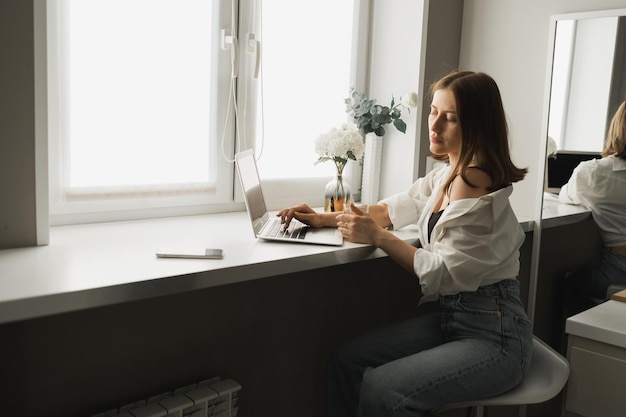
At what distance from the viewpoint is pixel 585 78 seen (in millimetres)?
2139

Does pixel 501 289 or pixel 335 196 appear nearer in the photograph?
pixel 501 289

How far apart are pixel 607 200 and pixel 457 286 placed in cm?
83

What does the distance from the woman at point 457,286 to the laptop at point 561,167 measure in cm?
58

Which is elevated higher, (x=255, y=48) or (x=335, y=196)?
(x=255, y=48)

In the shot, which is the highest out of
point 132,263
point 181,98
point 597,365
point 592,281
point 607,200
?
point 181,98

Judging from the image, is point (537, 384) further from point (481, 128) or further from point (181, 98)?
point (181, 98)

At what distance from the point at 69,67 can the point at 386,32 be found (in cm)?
120

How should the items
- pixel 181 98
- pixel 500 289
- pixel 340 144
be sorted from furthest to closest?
pixel 340 144 < pixel 181 98 < pixel 500 289

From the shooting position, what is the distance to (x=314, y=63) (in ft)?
7.69

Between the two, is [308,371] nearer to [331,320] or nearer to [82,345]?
[331,320]

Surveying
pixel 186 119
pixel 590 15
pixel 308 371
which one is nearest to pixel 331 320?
pixel 308 371

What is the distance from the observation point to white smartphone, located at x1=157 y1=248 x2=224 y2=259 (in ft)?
4.88

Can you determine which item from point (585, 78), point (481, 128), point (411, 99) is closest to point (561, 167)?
point (585, 78)

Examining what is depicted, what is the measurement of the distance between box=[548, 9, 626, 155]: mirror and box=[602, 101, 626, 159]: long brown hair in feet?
0.06
